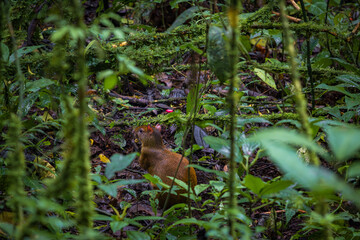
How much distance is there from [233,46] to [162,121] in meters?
1.94

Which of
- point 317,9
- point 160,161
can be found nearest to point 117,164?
point 160,161

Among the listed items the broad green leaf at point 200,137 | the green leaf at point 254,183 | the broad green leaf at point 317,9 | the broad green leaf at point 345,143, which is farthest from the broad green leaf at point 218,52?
the broad green leaf at point 317,9

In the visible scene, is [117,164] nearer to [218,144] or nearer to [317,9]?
[218,144]

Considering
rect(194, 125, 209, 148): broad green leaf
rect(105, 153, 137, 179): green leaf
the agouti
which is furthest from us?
rect(194, 125, 209, 148): broad green leaf

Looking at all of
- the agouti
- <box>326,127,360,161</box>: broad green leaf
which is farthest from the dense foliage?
the agouti

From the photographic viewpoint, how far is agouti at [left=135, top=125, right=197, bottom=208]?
2.61 metres

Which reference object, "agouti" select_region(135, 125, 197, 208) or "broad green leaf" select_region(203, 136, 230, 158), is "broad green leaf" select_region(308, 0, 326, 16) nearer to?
"agouti" select_region(135, 125, 197, 208)

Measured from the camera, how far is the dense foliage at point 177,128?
83 cm

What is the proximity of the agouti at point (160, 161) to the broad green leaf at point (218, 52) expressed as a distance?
1.43 m

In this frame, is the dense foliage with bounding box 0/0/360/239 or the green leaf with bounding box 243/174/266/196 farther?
the green leaf with bounding box 243/174/266/196

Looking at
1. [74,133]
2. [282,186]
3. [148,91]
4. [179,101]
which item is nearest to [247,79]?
[179,101]

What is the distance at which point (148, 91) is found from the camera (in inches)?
172

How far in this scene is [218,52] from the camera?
1254mm

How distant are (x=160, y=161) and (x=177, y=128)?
1.69ft
